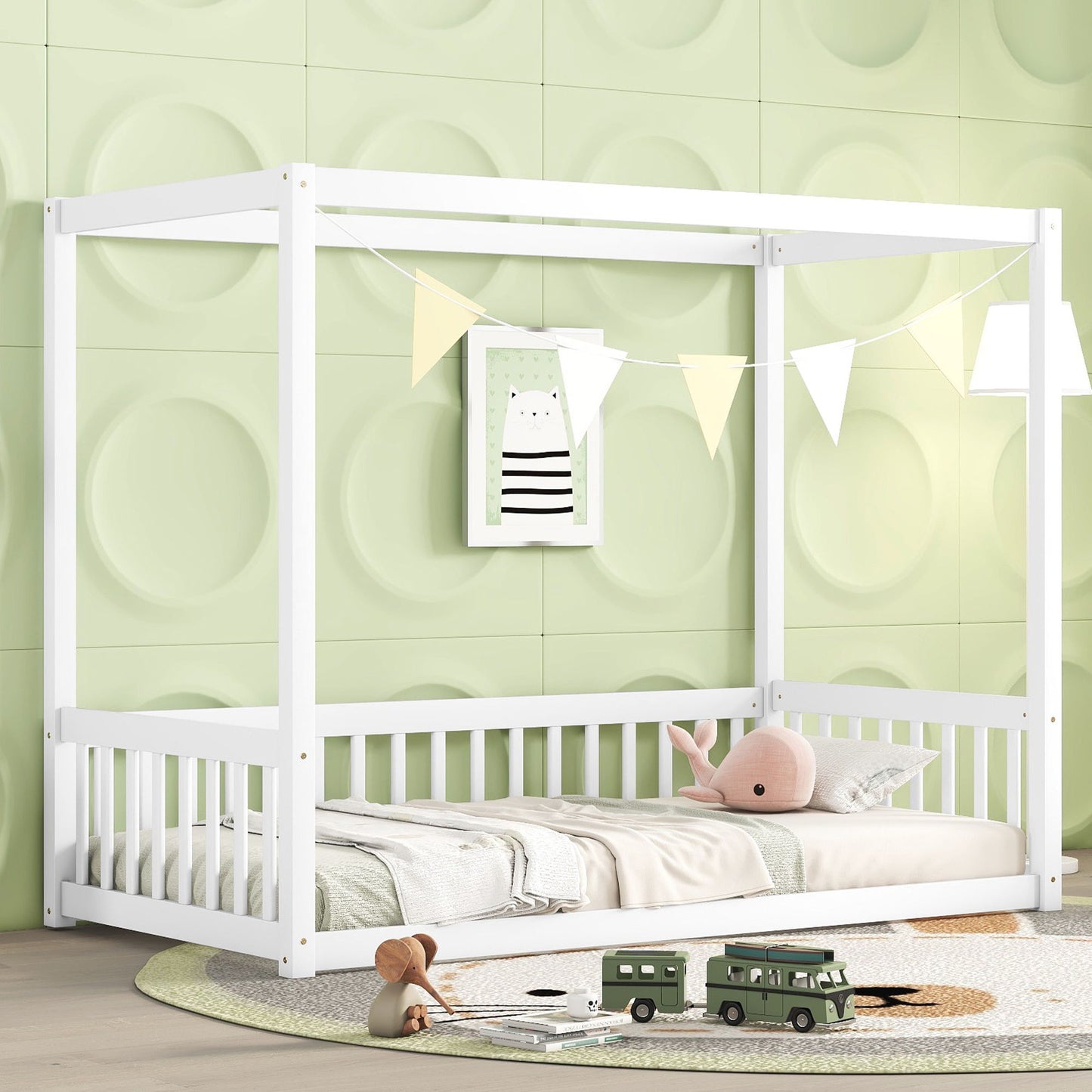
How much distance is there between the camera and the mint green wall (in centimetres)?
480

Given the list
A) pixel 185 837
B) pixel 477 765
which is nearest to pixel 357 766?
pixel 477 765

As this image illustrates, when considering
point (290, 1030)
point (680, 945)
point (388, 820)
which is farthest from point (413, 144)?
point (290, 1030)

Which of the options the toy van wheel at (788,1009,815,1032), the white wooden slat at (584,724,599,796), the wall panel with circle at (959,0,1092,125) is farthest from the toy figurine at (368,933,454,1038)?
the wall panel with circle at (959,0,1092,125)

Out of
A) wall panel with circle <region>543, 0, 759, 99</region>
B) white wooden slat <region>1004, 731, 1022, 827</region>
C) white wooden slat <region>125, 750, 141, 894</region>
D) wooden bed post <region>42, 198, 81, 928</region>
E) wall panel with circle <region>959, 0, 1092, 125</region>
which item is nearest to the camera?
white wooden slat <region>125, 750, 141, 894</region>

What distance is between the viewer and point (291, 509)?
393cm

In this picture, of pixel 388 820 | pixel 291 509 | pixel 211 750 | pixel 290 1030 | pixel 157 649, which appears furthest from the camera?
pixel 157 649

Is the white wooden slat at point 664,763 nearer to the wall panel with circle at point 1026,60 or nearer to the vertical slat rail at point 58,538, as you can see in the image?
the vertical slat rail at point 58,538

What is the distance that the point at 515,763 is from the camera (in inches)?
205

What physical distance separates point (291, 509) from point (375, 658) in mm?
1227

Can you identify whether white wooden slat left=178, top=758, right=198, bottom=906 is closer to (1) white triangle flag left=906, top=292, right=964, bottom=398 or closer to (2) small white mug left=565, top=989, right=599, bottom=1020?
(2) small white mug left=565, top=989, right=599, bottom=1020

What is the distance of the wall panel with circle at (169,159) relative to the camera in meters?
4.79

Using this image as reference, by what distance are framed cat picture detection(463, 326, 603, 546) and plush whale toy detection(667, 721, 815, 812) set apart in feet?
2.45

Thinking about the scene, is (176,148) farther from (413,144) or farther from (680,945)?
(680,945)

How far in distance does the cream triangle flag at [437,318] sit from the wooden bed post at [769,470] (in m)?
1.37
